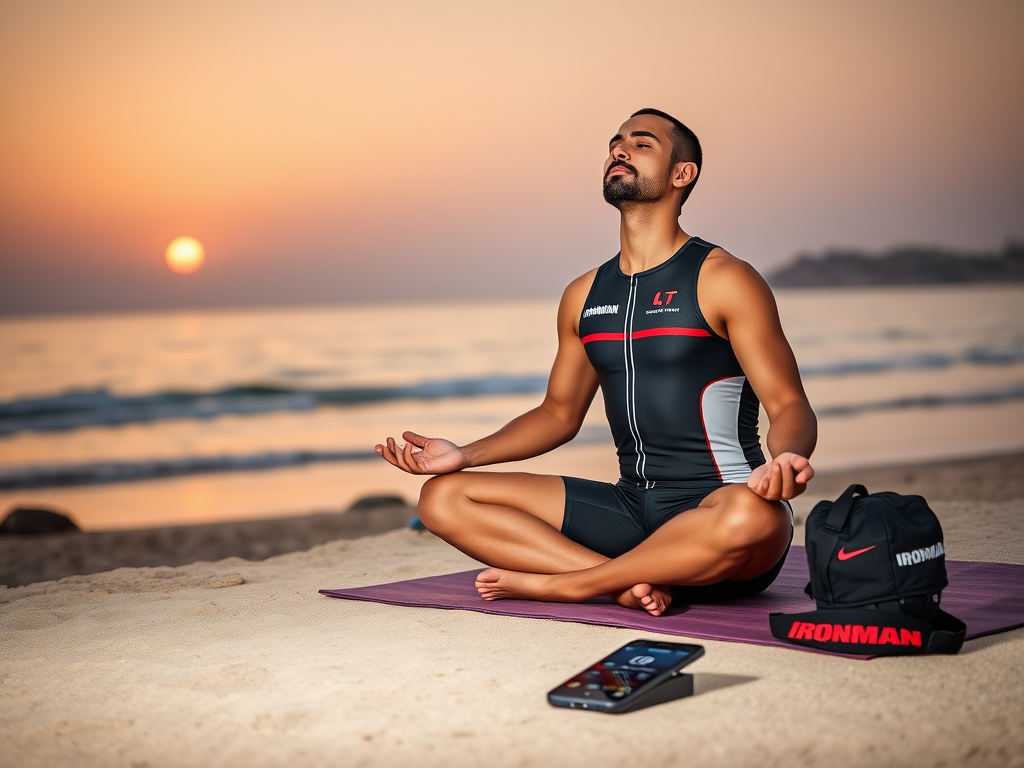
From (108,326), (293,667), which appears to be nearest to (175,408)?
(293,667)

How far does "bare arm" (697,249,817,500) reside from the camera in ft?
8.73

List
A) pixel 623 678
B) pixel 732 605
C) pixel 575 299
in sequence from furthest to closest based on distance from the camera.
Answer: pixel 575 299
pixel 732 605
pixel 623 678

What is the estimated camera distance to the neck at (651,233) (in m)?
3.14

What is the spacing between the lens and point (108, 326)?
3841 cm

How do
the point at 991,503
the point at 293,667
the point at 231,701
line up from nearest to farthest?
the point at 231,701 < the point at 293,667 < the point at 991,503

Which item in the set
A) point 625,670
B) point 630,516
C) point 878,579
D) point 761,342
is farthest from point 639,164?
point 625,670

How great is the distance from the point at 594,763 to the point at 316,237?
22.2m

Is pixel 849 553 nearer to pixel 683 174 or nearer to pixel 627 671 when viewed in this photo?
pixel 627 671

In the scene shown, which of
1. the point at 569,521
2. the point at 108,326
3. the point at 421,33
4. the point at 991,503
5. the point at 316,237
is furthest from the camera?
the point at 108,326

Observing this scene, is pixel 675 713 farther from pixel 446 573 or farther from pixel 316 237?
pixel 316 237

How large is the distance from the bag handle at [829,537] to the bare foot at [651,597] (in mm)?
534

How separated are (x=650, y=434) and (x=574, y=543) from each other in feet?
1.37

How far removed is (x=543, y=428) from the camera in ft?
11.2

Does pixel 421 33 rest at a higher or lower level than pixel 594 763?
higher
